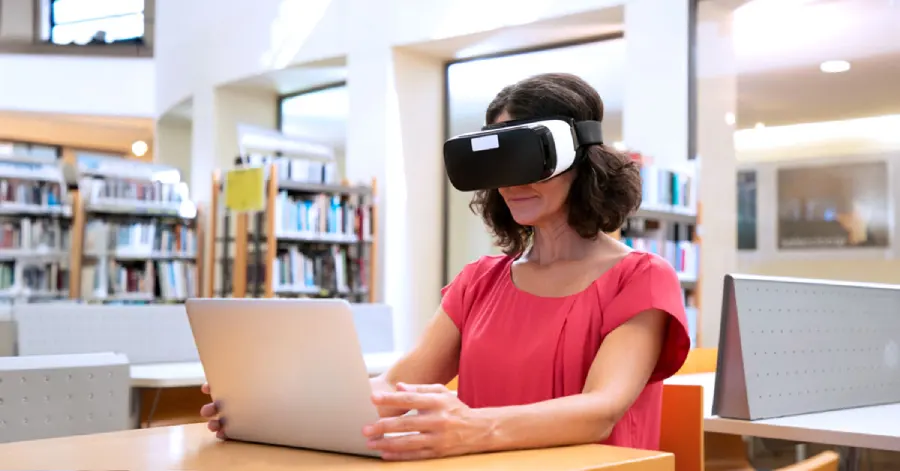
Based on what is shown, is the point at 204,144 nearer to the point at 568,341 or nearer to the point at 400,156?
the point at 400,156

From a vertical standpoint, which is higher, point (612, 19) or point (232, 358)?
point (612, 19)

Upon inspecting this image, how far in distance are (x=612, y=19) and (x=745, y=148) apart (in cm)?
119

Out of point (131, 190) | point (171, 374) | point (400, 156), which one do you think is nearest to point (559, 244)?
point (171, 374)

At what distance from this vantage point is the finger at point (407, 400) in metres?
1.11

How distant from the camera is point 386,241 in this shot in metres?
7.27

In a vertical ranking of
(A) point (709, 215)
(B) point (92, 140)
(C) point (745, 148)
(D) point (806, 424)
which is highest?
(B) point (92, 140)

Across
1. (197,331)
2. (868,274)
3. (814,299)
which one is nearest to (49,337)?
(197,331)

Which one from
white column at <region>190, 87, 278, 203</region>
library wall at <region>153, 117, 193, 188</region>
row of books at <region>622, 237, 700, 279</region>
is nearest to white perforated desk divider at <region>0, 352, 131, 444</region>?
row of books at <region>622, 237, 700, 279</region>

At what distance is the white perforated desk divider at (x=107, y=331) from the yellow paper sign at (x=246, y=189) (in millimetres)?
2682

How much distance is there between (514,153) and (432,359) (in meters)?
0.45

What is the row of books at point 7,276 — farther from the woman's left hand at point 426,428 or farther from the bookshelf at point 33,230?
the woman's left hand at point 426,428

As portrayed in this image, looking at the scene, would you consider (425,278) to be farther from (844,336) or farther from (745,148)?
(844,336)

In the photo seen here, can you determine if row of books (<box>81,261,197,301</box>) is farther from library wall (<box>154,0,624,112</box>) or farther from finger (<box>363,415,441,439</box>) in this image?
finger (<box>363,415,441,439</box>)

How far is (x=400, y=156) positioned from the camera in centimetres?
739
